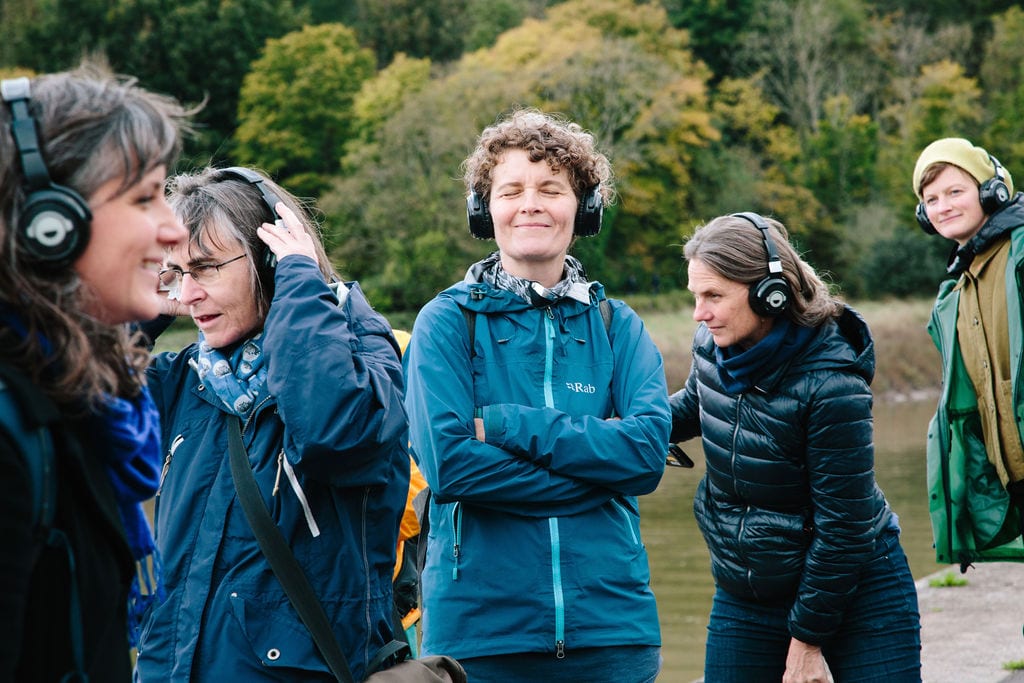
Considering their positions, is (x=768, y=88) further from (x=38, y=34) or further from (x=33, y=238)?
(x=33, y=238)

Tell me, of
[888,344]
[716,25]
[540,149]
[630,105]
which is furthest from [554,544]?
[716,25]

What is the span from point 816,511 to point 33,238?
8.76 ft

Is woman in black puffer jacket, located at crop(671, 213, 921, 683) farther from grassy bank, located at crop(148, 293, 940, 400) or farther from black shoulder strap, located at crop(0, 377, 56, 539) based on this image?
grassy bank, located at crop(148, 293, 940, 400)

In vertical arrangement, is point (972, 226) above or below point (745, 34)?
below

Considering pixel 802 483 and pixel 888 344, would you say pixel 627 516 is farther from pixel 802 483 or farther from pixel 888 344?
pixel 888 344

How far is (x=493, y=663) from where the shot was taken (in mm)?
3307

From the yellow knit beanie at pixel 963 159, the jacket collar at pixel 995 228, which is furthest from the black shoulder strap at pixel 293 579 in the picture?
the jacket collar at pixel 995 228

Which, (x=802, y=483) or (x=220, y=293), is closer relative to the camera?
(x=220, y=293)

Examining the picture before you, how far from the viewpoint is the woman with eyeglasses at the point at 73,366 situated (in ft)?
5.67

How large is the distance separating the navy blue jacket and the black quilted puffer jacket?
150 cm

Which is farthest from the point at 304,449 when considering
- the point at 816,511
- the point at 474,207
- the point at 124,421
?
the point at 816,511

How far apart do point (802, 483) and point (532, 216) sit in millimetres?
1209

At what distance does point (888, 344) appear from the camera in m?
29.8

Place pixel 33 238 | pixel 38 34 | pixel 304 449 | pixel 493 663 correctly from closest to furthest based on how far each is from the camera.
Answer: pixel 33 238
pixel 304 449
pixel 493 663
pixel 38 34
